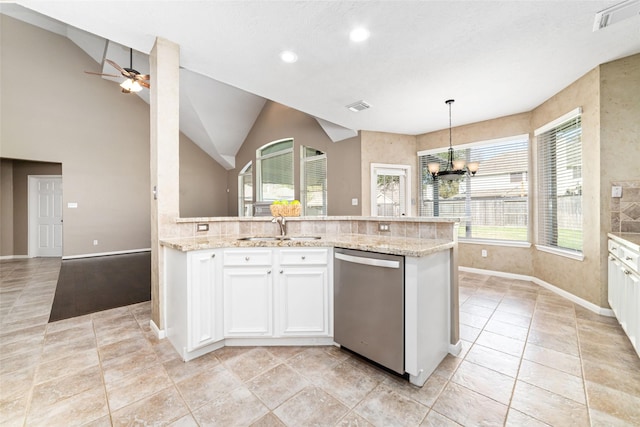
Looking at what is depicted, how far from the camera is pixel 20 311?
2793mm

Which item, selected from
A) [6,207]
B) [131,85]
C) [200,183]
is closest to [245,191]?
[200,183]

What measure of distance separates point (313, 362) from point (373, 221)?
1.33m

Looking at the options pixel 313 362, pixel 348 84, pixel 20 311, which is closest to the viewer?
pixel 313 362

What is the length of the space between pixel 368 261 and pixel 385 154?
12.7 ft

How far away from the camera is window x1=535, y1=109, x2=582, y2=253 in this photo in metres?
3.28

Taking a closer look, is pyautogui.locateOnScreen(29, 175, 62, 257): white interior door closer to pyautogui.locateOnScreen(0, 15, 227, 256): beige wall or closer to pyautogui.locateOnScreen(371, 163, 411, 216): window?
pyautogui.locateOnScreen(0, 15, 227, 256): beige wall

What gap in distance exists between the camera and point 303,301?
2.08 metres

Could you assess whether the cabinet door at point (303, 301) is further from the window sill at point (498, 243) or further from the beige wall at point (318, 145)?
the window sill at point (498, 243)

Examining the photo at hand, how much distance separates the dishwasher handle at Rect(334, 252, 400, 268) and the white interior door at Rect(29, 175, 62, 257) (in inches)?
307

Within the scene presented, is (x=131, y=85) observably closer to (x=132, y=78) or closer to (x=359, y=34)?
(x=132, y=78)

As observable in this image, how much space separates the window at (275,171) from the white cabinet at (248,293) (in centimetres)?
452

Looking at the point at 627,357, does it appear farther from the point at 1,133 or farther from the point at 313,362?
the point at 1,133

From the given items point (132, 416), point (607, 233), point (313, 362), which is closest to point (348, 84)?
point (313, 362)

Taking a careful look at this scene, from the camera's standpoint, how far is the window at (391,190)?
5.23 m
